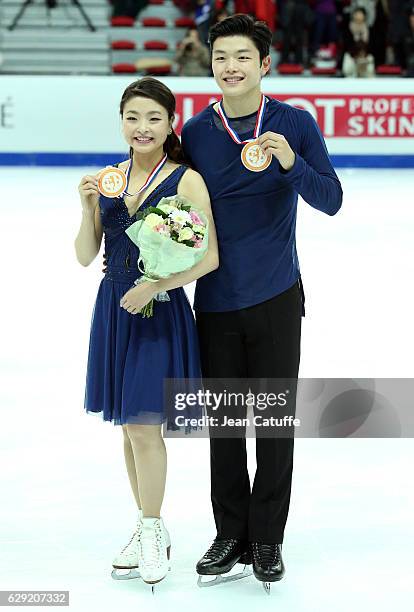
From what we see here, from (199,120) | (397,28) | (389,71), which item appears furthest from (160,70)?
(199,120)

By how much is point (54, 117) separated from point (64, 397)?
8101 millimetres

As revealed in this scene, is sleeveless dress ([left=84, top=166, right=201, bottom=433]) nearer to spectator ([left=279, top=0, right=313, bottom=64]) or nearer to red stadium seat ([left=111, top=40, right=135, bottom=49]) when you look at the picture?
spectator ([left=279, top=0, right=313, bottom=64])

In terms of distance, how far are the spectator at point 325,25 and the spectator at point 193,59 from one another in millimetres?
1935

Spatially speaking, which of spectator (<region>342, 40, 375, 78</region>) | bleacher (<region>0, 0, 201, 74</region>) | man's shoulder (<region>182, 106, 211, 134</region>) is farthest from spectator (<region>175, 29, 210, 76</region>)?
man's shoulder (<region>182, 106, 211, 134</region>)

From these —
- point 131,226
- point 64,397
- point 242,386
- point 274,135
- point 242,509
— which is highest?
point 274,135

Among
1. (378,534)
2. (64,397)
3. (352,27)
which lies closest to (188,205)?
(378,534)

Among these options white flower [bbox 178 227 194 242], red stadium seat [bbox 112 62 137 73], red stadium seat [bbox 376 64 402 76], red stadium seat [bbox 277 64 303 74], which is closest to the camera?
white flower [bbox 178 227 194 242]

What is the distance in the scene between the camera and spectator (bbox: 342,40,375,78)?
13.7 meters

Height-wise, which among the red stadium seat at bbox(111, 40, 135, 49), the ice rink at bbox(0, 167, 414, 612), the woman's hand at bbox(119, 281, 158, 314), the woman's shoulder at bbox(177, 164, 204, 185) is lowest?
the ice rink at bbox(0, 167, 414, 612)

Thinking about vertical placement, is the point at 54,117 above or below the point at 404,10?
below

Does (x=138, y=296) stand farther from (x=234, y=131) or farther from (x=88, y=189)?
(x=234, y=131)

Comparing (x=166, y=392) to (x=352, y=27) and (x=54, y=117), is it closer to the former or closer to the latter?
(x=54, y=117)

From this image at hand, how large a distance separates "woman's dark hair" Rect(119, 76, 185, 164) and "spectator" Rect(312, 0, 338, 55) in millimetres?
12200

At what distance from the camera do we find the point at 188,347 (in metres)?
3.04
